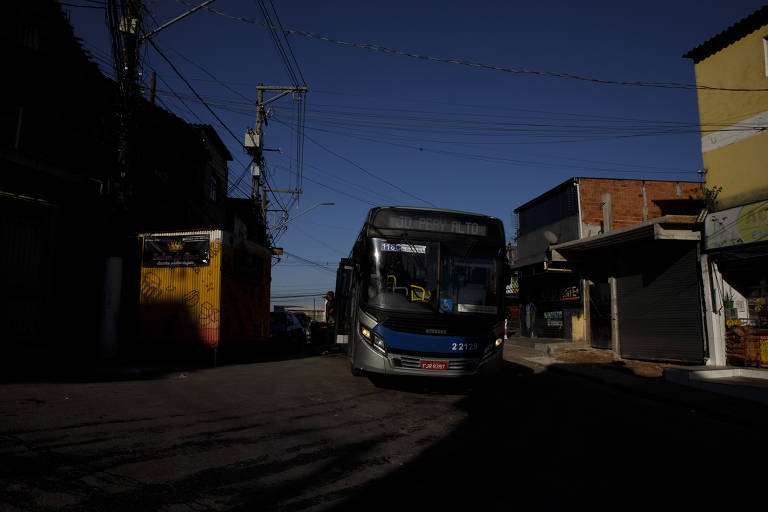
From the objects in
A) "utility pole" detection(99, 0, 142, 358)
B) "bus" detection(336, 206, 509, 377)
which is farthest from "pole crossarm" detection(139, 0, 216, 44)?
"bus" detection(336, 206, 509, 377)

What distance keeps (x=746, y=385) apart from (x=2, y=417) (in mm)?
12476

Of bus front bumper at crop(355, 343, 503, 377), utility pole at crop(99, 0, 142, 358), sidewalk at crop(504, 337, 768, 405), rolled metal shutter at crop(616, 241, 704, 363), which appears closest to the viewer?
bus front bumper at crop(355, 343, 503, 377)

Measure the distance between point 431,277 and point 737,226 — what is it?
30.9ft

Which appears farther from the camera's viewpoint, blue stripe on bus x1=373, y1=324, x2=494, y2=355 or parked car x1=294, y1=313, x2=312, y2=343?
parked car x1=294, y1=313, x2=312, y2=343

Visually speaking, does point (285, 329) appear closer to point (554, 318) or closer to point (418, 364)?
point (418, 364)

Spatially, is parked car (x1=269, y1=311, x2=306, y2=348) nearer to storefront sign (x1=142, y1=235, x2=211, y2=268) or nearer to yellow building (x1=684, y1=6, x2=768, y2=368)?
storefront sign (x1=142, y1=235, x2=211, y2=268)

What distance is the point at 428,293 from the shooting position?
782cm

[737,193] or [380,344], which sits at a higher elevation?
[737,193]

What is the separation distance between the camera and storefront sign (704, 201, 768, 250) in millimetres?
11781

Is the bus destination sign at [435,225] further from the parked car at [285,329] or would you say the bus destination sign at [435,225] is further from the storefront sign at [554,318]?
the storefront sign at [554,318]

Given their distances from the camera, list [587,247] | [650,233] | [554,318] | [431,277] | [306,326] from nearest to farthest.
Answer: [431,277] → [650,233] → [587,247] → [554,318] → [306,326]

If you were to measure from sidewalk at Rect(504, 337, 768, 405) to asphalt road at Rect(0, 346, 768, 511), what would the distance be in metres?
1.90

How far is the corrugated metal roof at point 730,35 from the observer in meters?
13.1

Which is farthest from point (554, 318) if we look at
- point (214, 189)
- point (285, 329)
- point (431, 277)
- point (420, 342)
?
point (214, 189)
